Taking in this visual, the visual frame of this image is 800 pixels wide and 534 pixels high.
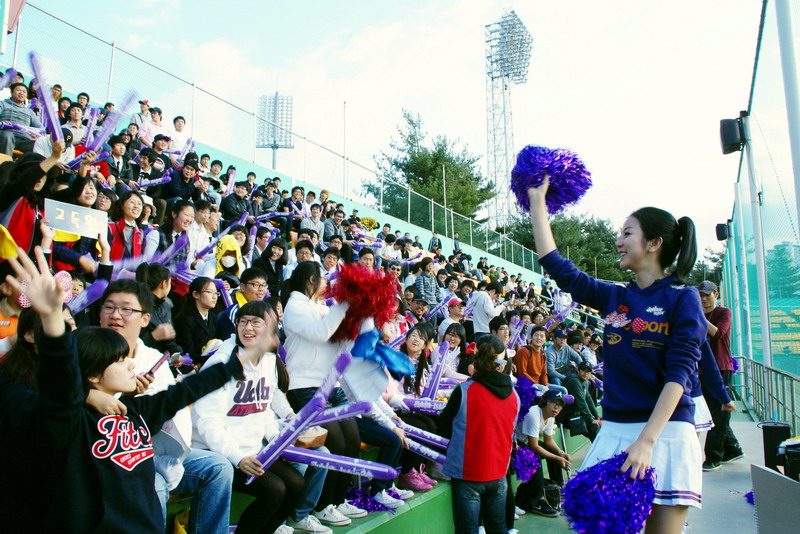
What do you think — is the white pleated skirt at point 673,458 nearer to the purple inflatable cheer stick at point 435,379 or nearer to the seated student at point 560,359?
the purple inflatable cheer stick at point 435,379

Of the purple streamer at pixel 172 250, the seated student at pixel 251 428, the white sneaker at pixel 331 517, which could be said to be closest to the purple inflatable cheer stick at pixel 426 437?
the white sneaker at pixel 331 517

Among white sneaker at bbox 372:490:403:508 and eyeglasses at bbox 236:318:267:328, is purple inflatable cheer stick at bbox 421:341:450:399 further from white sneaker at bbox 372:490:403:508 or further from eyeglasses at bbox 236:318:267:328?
eyeglasses at bbox 236:318:267:328

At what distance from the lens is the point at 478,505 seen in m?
4.00

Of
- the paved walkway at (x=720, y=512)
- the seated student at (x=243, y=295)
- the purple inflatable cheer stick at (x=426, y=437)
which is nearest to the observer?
the purple inflatable cheer stick at (x=426, y=437)

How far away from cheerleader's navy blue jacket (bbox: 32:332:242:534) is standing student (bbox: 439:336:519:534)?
90.2 inches

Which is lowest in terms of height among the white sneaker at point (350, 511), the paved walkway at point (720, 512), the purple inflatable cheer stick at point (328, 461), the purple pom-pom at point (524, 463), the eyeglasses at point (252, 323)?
the paved walkway at point (720, 512)

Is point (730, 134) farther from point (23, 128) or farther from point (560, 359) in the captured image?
point (23, 128)

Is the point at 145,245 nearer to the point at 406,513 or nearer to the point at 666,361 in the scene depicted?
the point at 406,513

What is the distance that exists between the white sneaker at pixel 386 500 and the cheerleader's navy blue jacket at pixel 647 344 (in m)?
2.25

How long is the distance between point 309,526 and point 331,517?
28 cm

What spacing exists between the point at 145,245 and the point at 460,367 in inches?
134

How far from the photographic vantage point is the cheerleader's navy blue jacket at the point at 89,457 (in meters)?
1.72

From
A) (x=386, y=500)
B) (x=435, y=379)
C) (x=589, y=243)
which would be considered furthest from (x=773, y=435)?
(x=589, y=243)

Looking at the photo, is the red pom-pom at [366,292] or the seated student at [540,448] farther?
the seated student at [540,448]
